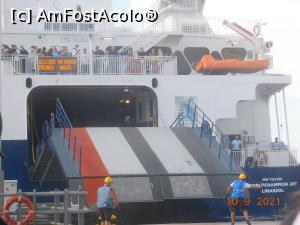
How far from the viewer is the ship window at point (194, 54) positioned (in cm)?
2422

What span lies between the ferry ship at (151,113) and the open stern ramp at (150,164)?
3cm

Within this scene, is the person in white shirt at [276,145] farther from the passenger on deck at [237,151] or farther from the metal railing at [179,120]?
the metal railing at [179,120]

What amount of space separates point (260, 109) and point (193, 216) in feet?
21.9

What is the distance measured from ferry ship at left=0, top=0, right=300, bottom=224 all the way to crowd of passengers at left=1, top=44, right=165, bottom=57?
0.08 meters

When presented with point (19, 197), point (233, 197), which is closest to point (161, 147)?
point (233, 197)

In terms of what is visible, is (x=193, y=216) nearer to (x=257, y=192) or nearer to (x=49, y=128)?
(x=257, y=192)

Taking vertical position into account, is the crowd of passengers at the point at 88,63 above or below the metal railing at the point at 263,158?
above

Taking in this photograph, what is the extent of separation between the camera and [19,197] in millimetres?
11164

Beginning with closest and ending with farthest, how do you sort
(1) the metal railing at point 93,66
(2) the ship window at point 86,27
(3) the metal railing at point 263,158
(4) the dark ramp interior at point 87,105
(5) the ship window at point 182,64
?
(3) the metal railing at point 263,158, (1) the metal railing at point 93,66, (4) the dark ramp interior at point 87,105, (2) the ship window at point 86,27, (5) the ship window at point 182,64

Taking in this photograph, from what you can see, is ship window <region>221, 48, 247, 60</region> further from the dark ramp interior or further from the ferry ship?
the dark ramp interior

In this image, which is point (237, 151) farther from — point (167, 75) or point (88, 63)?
point (88, 63)

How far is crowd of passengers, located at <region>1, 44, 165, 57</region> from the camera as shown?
2083 cm

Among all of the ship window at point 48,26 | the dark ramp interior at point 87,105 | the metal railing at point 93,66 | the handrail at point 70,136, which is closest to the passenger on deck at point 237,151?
the dark ramp interior at point 87,105

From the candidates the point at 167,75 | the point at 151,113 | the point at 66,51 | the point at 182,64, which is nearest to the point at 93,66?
the point at 66,51
